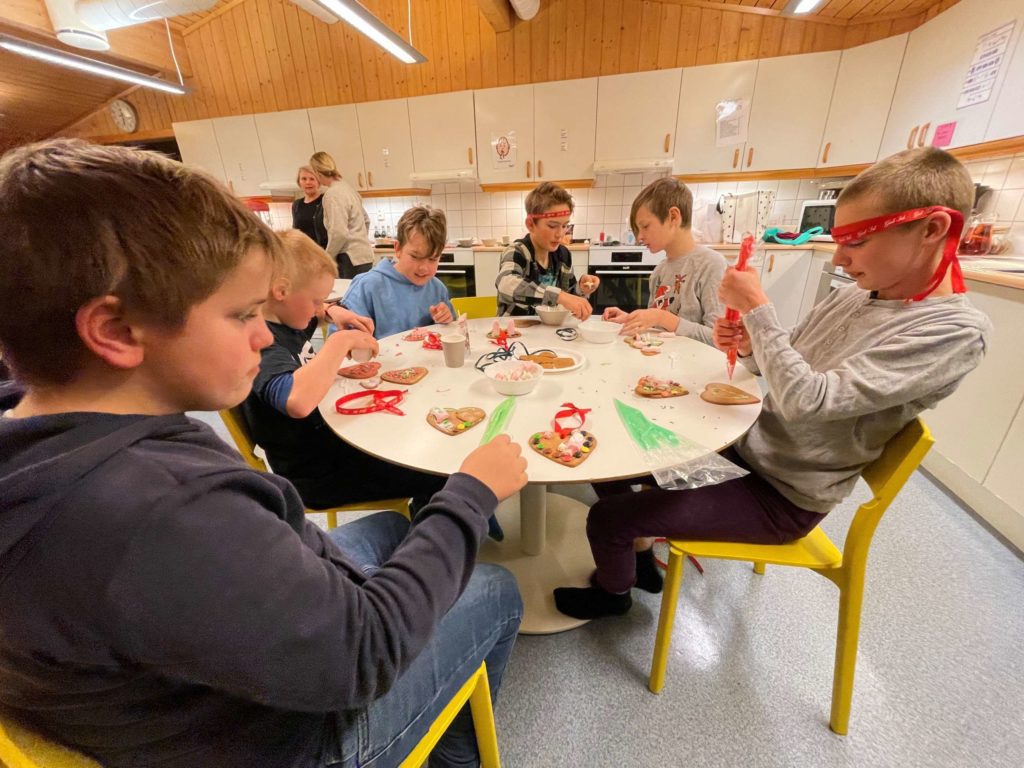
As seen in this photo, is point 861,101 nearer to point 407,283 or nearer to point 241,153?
point 407,283

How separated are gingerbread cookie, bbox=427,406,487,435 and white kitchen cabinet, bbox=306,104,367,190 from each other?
4126 mm

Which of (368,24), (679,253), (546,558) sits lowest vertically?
(546,558)

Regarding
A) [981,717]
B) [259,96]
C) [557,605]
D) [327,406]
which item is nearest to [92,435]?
[327,406]

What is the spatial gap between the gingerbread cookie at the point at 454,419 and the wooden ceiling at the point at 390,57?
3.95 meters

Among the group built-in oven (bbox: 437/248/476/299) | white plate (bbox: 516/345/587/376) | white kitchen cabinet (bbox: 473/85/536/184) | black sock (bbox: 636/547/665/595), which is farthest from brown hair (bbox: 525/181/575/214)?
white kitchen cabinet (bbox: 473/85/536/184)

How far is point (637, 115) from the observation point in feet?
11.5

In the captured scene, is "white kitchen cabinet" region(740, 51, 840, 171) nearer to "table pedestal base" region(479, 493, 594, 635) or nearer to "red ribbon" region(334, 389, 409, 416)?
"table pedestal base" region(479, 493, 594, 635)

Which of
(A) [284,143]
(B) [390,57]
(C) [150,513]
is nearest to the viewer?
(C) [150,513]

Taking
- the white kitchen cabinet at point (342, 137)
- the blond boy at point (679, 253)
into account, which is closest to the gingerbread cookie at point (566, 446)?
the blond boy at point (679, 253)

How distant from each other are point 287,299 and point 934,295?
1487 mm

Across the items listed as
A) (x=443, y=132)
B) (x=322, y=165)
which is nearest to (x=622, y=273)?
(x=443, y=132)

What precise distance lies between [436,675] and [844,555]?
2.88ft

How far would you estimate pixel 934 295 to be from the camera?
0.85 m

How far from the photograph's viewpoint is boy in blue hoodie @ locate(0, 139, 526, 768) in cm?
34
